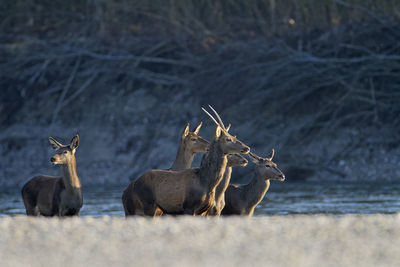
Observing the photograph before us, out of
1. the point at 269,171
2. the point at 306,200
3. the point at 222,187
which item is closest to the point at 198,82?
the point at 306,200

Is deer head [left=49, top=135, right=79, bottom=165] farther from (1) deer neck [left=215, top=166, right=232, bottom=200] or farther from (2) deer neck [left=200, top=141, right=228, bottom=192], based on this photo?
(1) deer neck [left=215, top=166, right=232, bottom=200]

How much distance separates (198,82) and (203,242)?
1976cm

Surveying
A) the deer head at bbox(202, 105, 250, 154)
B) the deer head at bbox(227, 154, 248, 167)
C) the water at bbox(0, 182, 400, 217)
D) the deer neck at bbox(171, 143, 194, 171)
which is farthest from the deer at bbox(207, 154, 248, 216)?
the water at bbox(0, 182, 400, 217)

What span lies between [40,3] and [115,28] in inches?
135

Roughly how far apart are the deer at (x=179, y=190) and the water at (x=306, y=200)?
3673 millimetres

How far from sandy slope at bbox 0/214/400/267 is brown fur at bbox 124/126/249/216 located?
208 cm

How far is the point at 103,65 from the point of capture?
99.2 feet

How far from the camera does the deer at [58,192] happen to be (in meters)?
13.4

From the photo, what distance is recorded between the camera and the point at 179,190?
12484 mm

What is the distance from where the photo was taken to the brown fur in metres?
12.5

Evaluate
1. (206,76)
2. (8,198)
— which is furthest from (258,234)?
(206,76)

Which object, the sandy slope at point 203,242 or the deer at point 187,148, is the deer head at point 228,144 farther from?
the sandy slope at point 203,242

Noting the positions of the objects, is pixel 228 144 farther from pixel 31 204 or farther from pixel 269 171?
pixel 31 204

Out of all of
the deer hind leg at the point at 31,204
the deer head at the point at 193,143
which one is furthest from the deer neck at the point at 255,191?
the deer hind leg at the point at 31,204
